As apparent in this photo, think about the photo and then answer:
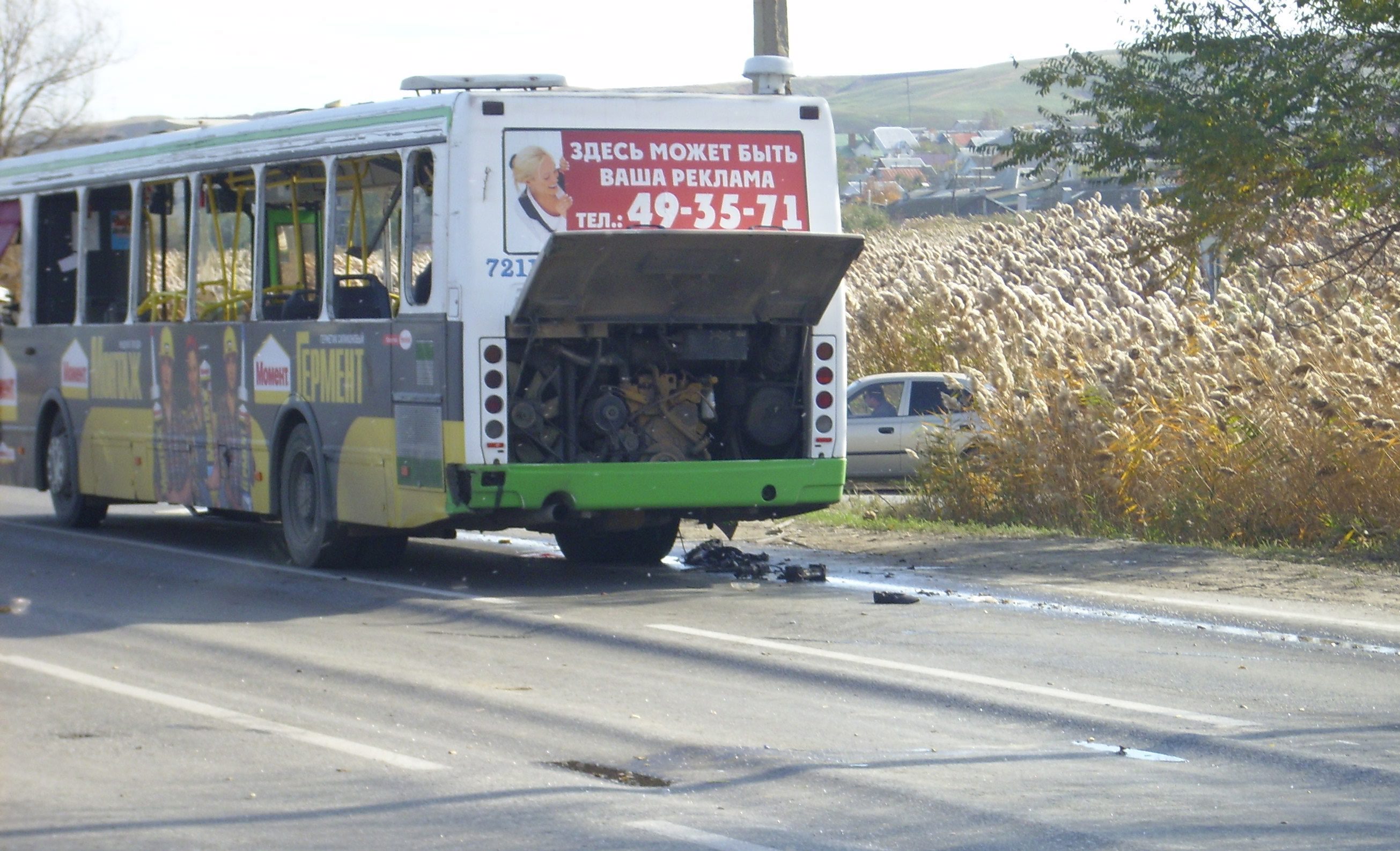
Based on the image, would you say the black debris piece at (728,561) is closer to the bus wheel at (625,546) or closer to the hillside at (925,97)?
the bus wheel at (625,546)

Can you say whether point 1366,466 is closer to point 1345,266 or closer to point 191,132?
point 1345,266

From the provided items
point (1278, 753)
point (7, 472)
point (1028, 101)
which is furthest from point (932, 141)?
point (1278, 753)

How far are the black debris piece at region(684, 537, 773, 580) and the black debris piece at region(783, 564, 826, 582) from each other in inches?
9.6

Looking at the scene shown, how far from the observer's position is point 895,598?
1165cm

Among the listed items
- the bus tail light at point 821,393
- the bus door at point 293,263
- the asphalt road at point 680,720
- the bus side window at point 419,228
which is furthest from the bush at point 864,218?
the asphalt road at point 680,720

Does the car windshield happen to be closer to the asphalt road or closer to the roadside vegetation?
the roadside vegetation

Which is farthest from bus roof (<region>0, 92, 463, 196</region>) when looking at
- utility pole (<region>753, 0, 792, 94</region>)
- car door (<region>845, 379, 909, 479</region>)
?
car door (<region>845, 379, 909, 479</region>)

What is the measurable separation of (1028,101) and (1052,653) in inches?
6224

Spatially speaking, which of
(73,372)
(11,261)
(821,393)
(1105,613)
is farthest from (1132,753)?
(11,261)

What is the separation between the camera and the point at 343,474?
12789 mm

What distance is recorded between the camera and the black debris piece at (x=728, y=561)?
13.2m

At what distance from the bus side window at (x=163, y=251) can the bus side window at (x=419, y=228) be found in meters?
3.28

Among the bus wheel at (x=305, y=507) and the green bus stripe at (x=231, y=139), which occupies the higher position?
the green bus stripe at (x=231, y=139)

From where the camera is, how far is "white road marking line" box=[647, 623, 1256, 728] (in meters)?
8.06
